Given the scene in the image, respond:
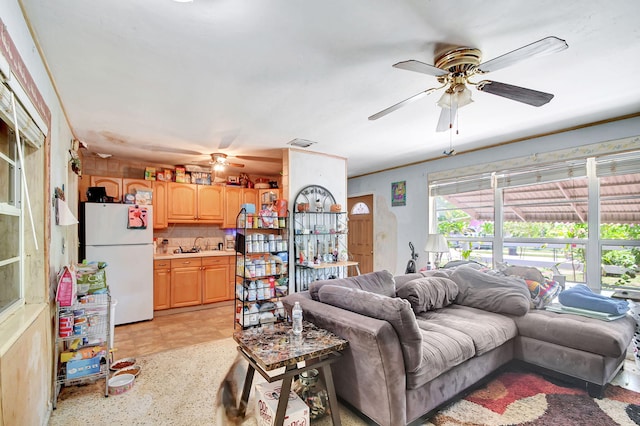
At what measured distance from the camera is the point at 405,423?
6.02 ft

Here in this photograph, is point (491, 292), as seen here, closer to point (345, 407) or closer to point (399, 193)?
point (345, 407)

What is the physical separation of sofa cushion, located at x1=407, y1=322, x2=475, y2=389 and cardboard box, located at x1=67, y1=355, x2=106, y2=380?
7.89 ft

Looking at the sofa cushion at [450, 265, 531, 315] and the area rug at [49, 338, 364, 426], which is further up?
the sofa cushion at [450, 265, 531, 315]

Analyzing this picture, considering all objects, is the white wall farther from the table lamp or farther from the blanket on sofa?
the blanket on sofa

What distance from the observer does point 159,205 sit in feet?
15.7

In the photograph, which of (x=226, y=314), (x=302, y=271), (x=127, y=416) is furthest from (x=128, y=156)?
(x=127, y=416)

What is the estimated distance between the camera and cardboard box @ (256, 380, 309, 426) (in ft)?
5.70

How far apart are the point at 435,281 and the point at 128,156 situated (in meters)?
4.59

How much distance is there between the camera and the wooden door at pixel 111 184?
4355 millimetres

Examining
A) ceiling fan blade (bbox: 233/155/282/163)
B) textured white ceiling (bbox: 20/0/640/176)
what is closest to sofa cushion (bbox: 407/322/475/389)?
textured white ceiling (bbox: 20/0/640/176)

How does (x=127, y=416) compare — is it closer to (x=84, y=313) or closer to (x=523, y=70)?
(x=84, y=313)

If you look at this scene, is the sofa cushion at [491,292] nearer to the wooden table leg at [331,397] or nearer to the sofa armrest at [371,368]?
the sofa armrest at [371,368]

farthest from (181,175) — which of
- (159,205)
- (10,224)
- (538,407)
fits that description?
(538,407)

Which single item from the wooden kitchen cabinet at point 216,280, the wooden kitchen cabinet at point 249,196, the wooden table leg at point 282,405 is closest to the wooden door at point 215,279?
the wooden kitchen cabinet at point 216,280
